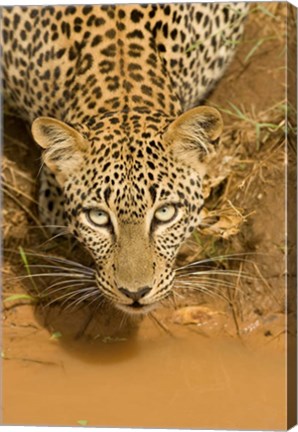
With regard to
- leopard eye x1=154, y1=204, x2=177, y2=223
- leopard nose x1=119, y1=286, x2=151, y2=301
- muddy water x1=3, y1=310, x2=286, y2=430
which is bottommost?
muddy water x1=3, y1=310, x2=286, y2=430

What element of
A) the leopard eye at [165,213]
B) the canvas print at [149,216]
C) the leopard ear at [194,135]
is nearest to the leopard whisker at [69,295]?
the canvas print at [149,216]

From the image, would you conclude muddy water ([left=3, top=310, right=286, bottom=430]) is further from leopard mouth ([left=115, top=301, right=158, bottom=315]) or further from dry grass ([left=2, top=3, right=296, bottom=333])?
leopard mouth ([left=115, top=301, right=158, bottom=315])

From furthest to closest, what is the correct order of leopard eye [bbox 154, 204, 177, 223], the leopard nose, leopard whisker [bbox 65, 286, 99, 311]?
leopard whisker [bbox 65, 286, 99, 311], leopard eye [bbox 154, 204, 177, 223], the leopard nose

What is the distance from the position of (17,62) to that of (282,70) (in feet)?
3.72

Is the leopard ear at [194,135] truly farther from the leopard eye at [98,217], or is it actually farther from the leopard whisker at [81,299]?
the leopard whisker at [81,299]

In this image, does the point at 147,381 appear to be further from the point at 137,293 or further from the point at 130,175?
the point at 130,175

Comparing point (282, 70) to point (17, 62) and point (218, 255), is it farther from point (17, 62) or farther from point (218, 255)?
point (17, 62)

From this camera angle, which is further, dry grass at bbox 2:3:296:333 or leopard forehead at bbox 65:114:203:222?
dry grass at bbox 2:3:296:333

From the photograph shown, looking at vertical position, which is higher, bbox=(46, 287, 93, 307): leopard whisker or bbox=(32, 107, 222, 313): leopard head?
bbox=(32, 107, 222, 313): leopard head

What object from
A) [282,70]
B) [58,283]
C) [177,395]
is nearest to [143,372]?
[177,395]

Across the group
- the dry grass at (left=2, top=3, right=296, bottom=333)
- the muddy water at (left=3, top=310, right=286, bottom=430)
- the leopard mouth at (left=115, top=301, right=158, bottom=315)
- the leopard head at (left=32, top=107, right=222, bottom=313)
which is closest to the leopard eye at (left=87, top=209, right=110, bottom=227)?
the leopard head at (left=32, top=107, right=222, bottom=313)

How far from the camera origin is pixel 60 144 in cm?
472

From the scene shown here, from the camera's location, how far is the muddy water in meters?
4.71

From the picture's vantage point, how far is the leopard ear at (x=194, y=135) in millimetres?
4605
